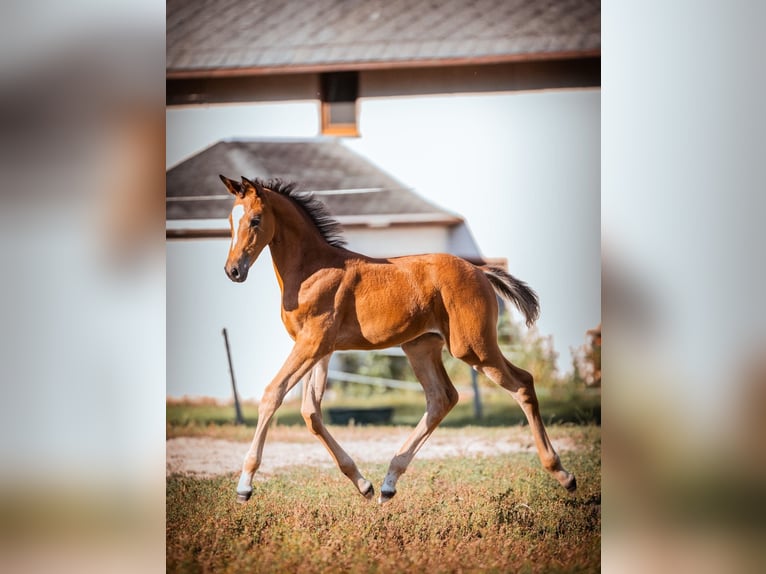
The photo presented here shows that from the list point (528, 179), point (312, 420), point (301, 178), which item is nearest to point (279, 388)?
point (312, 420)

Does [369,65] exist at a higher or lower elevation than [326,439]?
higher

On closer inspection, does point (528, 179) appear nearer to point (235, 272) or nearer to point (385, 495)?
point (235, 272)

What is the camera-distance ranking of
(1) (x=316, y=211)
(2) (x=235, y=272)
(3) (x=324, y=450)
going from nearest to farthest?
(2) (x=235, y=272) → (1) (x=316, y=211) → (3) (x=324, y=450)

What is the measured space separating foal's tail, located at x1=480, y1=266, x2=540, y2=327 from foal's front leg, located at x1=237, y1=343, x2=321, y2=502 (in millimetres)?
1001

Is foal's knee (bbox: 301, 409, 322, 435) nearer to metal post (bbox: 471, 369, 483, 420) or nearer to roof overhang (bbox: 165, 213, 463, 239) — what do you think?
metal post (bbox: 471, 369, 483, 420)

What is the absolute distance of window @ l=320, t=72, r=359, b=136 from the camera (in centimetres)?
445

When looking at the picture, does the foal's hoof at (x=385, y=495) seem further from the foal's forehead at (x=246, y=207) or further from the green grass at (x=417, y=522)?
the foal's forehead at (x=246, y=207)

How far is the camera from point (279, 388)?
4145 millimetres

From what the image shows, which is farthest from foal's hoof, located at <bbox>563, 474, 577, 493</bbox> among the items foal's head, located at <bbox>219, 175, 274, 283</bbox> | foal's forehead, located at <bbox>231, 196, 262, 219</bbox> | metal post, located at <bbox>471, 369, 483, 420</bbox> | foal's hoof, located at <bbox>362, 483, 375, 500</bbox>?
foal's forehead, located at <bbox>231, 196, 262, 219</bbox>

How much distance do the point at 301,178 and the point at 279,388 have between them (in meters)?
1.14

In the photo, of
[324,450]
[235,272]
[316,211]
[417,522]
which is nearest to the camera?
[235,272]

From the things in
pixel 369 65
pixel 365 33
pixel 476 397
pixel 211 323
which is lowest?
pixel 476 397
